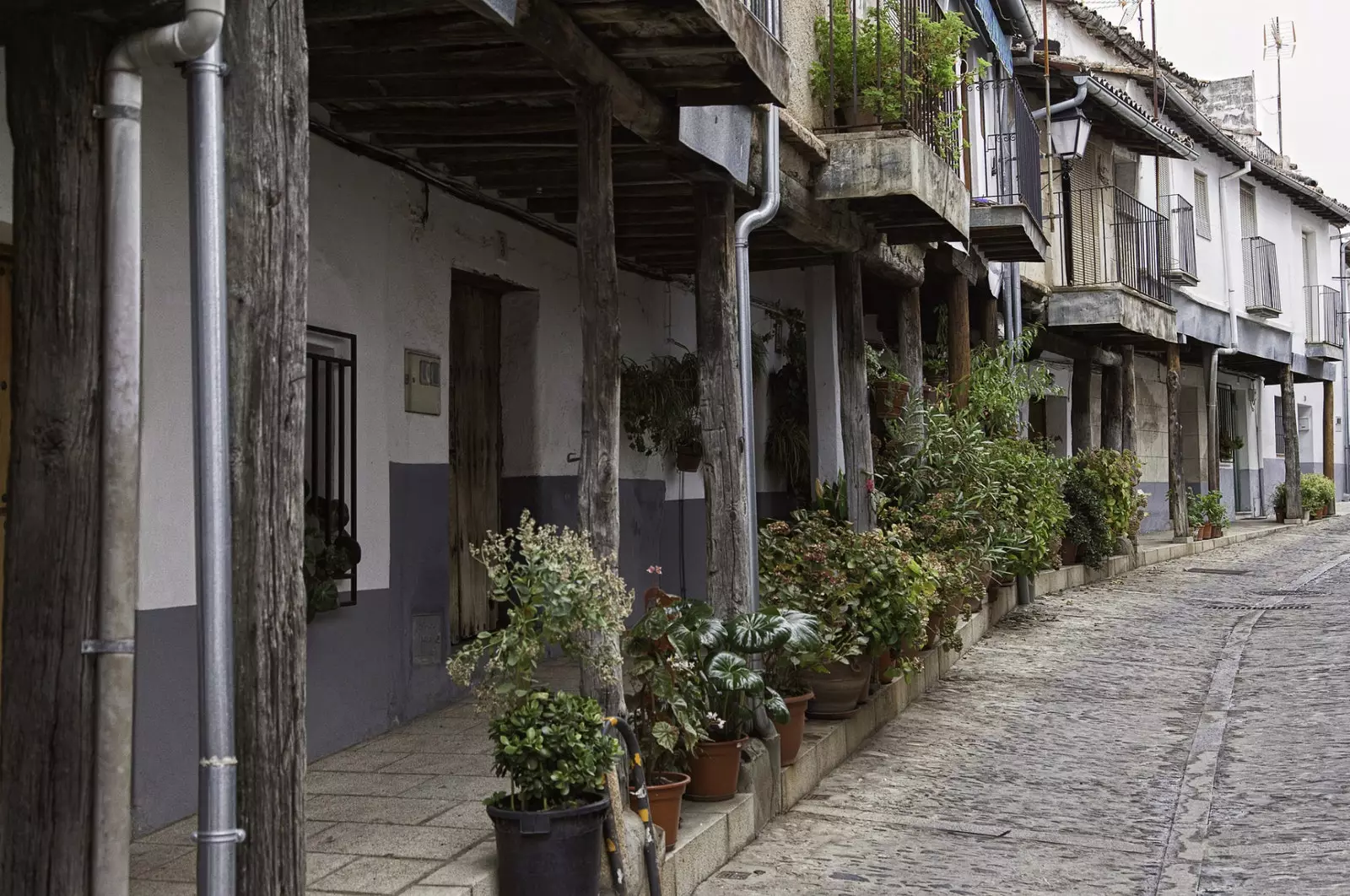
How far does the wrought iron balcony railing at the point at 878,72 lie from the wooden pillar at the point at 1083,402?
9.82 m

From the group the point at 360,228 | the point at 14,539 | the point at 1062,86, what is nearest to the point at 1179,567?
the point at 1062,86

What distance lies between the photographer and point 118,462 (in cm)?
327

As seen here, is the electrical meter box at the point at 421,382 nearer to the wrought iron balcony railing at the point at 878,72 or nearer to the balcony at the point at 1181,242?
the wrought iron balcony railing at the point at 878,72

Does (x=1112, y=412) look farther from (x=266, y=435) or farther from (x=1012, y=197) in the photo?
(x=266, y=435)

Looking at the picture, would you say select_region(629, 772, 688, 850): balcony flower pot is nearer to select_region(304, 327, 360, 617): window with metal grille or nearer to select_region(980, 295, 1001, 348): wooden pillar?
select_region(304, 327, 360, 617): window with metal grille

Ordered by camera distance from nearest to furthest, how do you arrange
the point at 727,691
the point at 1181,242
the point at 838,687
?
the point at 727,691 < the point at 838,687 < the point at 1181,242

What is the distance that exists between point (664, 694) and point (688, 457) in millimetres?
5128

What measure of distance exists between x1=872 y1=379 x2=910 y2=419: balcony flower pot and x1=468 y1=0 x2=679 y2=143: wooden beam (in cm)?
530

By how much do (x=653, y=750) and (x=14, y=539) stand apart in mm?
2805

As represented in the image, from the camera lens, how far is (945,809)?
6.55 meters

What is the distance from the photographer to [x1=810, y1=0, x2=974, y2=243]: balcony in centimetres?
833

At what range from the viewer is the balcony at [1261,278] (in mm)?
23188

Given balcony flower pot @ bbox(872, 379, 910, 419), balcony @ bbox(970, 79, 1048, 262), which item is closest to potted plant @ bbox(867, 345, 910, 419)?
balcony flower pot @ bbox(872, 379, 910, 419)

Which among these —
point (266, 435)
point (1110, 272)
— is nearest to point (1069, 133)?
point (1110, 272)
